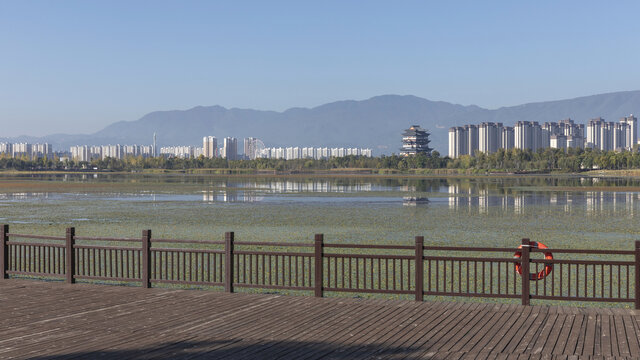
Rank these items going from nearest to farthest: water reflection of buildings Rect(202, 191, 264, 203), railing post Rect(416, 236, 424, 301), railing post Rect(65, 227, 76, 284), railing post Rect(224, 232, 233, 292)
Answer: railing post Rect(416, 236, 424, 301) < railing post Rect(224, 232, 233, 292) < railing post Rect(65, 227, 76, 284) < water reflection of buildings Rect(202, 191, 264, 203)

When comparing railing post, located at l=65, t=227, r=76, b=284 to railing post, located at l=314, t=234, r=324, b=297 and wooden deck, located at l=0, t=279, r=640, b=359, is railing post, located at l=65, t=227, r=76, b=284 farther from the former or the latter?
railing post, located at l=314, t=234, r=324, b=297

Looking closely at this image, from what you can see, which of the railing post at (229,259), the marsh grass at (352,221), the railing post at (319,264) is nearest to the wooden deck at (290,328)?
the railing post at (229,259)

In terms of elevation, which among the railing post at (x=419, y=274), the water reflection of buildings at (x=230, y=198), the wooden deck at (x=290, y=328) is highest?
the railing post at (x=419, y=274)

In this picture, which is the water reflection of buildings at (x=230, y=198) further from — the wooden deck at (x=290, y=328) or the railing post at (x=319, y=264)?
the wooden deck at (x=290, y=328)

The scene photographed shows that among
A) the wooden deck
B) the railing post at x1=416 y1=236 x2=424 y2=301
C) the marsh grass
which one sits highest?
the railing post at x1=416 y1=236 x2=424 y2=301

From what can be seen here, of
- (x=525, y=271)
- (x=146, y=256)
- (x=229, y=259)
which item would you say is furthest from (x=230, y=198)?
(x=525, y=271)

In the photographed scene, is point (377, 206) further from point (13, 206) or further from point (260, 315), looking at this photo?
point (260, 315)

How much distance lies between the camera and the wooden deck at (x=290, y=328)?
10.8 metres

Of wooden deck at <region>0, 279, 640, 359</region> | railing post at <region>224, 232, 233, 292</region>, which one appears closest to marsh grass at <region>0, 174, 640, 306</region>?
railing post at <region>224, 232, 233, 292</region>

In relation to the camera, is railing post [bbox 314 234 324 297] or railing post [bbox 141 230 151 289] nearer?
railing post [bbox 314 234 324 297]

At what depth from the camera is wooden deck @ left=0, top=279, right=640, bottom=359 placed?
10.8m

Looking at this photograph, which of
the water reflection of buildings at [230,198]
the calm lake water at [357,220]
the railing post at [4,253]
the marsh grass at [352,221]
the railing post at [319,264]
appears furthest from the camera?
the water reflection of buildings at [230,198]

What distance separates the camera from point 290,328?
41.1ft

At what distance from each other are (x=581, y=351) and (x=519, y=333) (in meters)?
1.38
